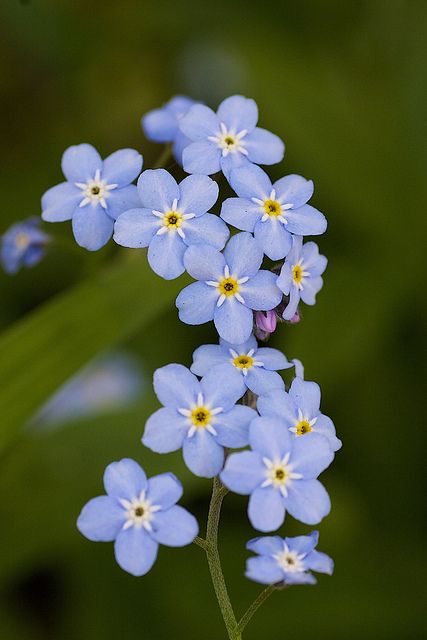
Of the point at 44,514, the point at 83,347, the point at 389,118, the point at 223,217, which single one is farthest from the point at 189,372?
the point at 389,118

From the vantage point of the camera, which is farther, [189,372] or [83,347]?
[83,347]

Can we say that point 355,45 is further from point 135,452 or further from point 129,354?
point 135,452

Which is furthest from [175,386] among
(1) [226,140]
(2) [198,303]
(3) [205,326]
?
(3) [205,326]

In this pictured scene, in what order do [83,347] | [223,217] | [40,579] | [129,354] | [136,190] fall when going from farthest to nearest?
1. [129,354]
2. [40,579]
3. [83,347]
4. [136,190]
5. [223,217]

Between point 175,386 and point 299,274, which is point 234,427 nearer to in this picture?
point 175,386

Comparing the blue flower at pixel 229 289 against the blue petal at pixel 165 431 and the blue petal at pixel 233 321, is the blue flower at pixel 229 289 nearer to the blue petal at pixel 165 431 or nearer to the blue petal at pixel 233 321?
the blue petal at pixel 233 321

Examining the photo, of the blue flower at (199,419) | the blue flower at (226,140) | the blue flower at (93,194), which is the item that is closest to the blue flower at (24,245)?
the blue flower at (93,194)
